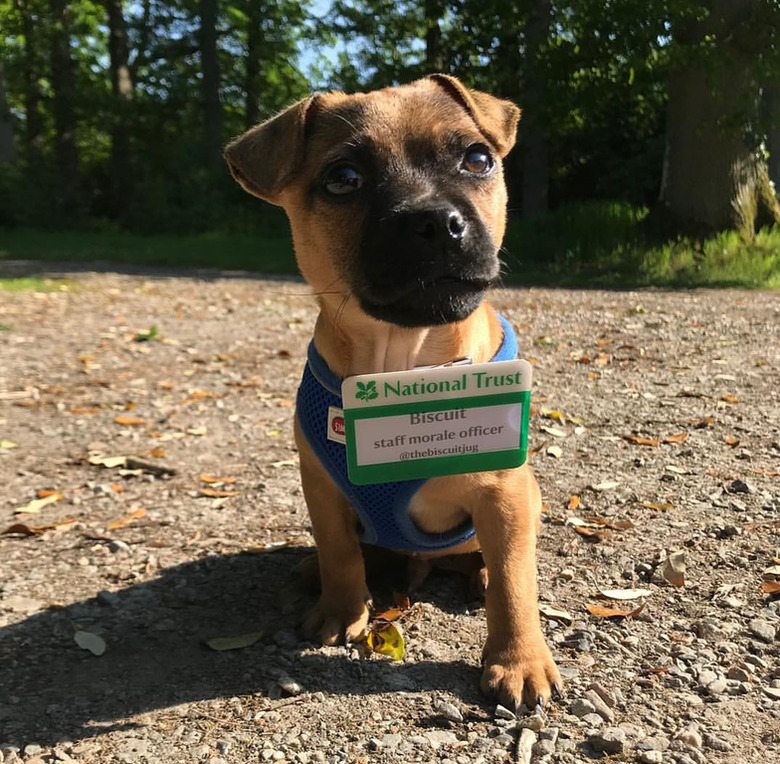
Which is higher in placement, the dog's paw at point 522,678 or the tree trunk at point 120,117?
the tree trunk at point 120,117

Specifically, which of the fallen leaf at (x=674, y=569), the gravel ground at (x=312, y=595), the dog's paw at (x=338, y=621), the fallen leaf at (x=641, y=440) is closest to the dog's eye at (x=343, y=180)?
the gravel ground at (x=312, y=595)

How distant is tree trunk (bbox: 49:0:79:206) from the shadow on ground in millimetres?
25106

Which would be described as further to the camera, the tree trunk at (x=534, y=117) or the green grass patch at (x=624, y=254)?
the tree trunk at (x=534, y=117)

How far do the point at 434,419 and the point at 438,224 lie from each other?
583 mm

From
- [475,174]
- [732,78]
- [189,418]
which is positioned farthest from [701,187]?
[475,174]

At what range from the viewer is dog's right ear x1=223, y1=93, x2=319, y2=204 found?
2852 millimetres

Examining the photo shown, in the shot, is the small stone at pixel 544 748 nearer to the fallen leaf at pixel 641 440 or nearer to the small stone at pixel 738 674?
the small stone at pixel 738 674

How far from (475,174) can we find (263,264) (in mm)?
12675

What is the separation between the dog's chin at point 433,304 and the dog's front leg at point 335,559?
26.7 inches

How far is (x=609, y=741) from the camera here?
89.3 inches

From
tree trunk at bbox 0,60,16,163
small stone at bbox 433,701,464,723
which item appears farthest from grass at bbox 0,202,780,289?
small stone at bbox 433,701,464,723

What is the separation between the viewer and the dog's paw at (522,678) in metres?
2.48

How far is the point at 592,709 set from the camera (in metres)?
2.45

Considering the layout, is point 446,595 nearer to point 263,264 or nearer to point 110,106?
point 263,264
